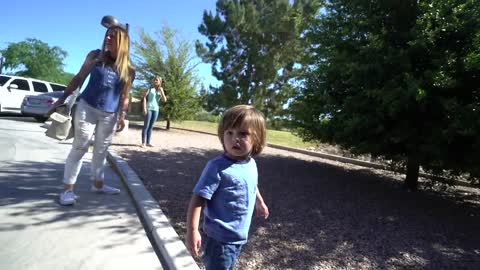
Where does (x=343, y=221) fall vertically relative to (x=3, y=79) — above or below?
below

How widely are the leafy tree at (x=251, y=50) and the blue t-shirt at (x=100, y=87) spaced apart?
20487 mm

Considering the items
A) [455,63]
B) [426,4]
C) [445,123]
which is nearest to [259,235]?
[445,123]

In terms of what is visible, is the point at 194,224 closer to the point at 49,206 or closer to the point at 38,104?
the point at 49,206

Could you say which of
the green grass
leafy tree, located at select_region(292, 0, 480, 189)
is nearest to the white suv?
the green grass

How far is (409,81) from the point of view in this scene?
482 cm

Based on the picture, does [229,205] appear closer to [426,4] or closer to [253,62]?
[426,4]

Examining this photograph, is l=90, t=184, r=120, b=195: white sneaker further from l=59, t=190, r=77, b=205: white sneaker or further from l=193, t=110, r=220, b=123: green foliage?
A: l=193, t=110, r=220, b=123: green foliage

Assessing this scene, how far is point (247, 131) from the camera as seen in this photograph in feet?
7.32

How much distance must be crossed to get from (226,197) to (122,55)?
276 cm

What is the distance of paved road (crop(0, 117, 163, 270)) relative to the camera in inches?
120

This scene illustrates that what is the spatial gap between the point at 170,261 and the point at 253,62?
22523 millimetres

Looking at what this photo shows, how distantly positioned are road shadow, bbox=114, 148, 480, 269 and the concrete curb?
19 cm

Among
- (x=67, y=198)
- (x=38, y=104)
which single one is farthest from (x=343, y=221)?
(x=38, y=104)

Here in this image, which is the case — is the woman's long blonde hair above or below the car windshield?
above
